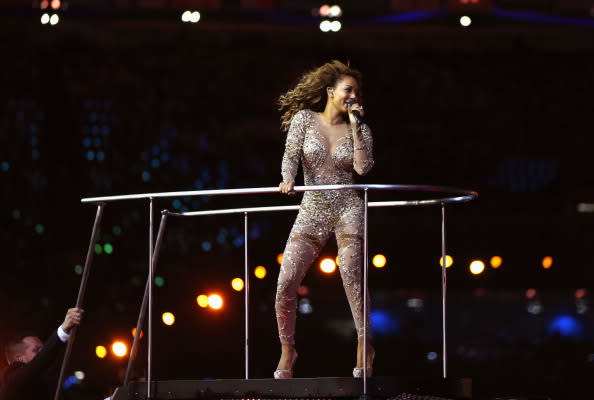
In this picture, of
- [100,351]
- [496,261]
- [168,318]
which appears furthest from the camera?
[496,261]

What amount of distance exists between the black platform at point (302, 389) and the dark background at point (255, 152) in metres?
4.78

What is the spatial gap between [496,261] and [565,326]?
8.24 ft

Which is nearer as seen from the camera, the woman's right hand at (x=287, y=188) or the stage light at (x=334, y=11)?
the woman's right hand at (x=287, y=188)

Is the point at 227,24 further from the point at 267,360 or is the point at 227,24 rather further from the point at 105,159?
the point at 267,360

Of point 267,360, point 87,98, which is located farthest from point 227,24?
point 267,360

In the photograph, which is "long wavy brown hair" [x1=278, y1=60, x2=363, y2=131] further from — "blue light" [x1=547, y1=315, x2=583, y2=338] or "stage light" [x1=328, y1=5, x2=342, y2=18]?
"blue light" [x1=547, y1=315, x2=583, y2=338]

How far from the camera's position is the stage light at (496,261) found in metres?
10.9

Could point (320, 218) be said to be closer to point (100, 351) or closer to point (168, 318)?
point (168, 318)

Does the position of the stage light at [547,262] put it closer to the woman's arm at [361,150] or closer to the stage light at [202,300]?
the stage light at [202,300]

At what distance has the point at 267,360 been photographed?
10.7 m

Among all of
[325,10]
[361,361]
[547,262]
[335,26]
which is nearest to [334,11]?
[325,10]

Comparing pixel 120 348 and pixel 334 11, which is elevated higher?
pixel 334 11

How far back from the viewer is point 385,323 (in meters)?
12.7

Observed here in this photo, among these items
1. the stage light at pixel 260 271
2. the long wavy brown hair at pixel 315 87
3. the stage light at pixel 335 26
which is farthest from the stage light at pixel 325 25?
the long wavy brown hair at pixel 315 87
